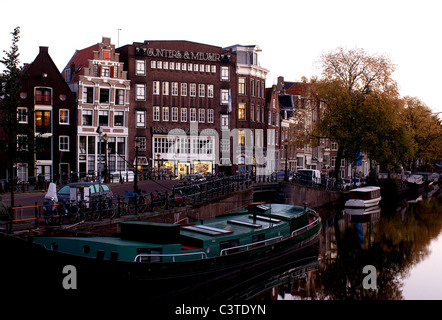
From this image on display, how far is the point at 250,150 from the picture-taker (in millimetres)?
70625

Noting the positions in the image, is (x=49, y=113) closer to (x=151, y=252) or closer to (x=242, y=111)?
(x=242, y=111)

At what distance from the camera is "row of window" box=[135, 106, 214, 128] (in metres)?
63.9

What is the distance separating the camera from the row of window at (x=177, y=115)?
2515 inches

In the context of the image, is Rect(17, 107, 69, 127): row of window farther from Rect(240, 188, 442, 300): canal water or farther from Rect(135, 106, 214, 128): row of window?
Rect(240, 188, 442, 300): canal water

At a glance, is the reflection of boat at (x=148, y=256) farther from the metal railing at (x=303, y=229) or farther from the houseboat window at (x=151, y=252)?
the metal railing at (x=303, y=229)

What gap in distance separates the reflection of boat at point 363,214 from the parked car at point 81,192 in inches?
947

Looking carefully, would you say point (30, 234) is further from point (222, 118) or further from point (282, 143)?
point (282, 143)

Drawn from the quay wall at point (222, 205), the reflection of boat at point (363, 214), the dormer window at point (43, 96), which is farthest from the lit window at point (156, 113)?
the reflection of boat at point (363, 214)

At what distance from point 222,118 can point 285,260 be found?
1686 inches

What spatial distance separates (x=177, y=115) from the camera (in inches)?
2611

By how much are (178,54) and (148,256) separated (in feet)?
160

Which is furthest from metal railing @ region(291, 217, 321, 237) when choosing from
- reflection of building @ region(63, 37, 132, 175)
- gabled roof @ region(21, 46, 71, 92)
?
gabled roof @ region(21, 46, 71, 92)

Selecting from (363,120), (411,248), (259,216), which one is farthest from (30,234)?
(363,120)
